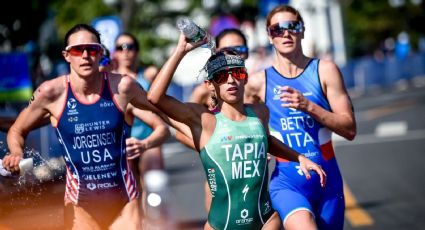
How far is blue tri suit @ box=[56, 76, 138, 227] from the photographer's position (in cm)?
688

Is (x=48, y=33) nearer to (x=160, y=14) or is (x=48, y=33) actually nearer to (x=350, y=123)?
(x=350, y=123)

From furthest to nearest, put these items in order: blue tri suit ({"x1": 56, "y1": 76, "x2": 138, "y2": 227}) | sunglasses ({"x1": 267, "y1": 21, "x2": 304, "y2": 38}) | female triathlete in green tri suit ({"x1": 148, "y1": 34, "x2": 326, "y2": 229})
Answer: sunglasses ({"x1": 267, "y1": 21, "x2": 304, "y2": 38})
blue tri suit ({"x1": 56, "y1": 76, "x2": 138, "y2": 227})
female triathlete in green tri suit ({"x1": 148, "y1": 34, "x2": 326, "y2": 229})

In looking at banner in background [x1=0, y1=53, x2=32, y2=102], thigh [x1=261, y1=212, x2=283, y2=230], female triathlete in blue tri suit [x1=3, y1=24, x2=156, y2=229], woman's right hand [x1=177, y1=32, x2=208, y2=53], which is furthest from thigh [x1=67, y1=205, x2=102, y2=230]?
banner in background [x1=0, y1=53, x2=32, y2=102]

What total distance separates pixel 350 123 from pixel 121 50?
3.83 meters

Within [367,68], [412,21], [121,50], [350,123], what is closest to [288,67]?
[350,123]

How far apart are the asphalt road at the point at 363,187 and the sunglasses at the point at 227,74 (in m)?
1.73

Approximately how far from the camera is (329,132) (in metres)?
7.46

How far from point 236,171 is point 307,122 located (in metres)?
1.08

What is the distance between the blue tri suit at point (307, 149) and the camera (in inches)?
284

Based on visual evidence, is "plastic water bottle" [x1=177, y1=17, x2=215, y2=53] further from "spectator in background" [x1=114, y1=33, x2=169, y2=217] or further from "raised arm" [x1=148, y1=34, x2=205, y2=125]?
"spectator in background" [x1=114, y1=33, x2=169, y2=217]

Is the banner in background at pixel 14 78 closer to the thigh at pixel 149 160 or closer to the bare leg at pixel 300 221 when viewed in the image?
the thigh at pixel 149 160

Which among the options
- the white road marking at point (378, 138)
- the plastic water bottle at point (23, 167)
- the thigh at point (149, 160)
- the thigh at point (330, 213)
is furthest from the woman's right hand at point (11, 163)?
the white road marking at point (378, 138)

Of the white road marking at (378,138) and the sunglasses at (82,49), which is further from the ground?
the sunglasses at (82,49)

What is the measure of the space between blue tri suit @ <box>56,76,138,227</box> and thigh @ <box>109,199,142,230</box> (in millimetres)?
46
